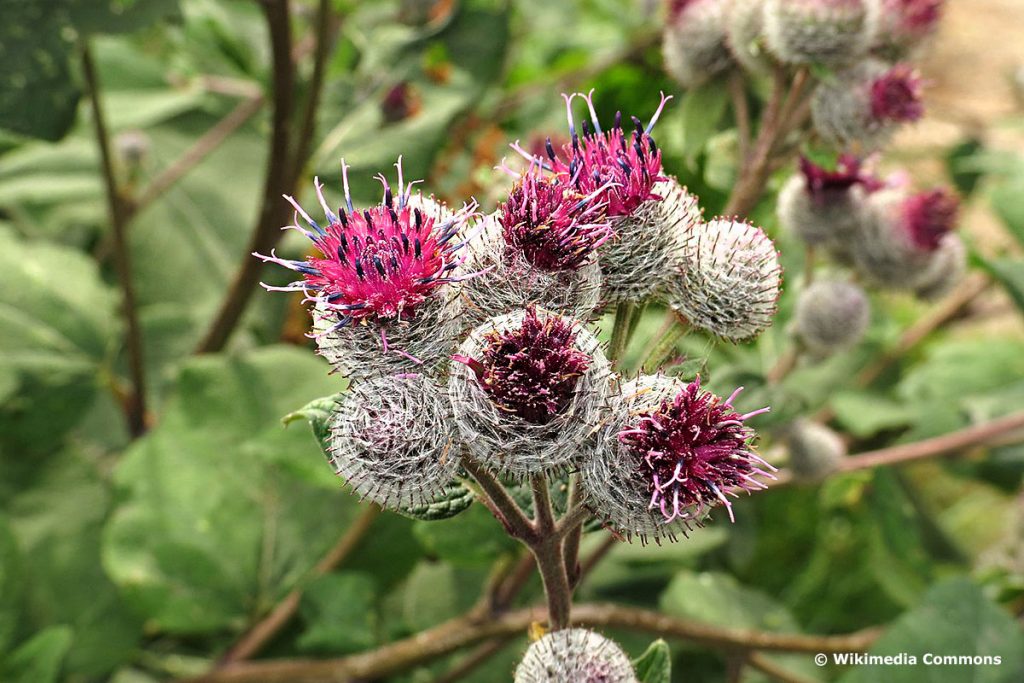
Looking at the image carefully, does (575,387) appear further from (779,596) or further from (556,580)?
(779,596)

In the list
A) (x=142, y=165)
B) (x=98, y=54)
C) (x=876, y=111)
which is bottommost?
(x=876, y=111)

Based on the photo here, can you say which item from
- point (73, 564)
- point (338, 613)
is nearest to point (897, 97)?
point (338, 613)

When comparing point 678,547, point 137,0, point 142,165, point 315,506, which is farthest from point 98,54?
point 678,547

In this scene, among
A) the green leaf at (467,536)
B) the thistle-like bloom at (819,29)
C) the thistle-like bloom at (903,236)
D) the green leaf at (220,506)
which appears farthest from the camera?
the green leaf at (220,506)

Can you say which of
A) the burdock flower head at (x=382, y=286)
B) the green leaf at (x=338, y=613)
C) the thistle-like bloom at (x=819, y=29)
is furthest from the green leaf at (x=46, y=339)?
the thistle-like bloom at (x=819, y=29)

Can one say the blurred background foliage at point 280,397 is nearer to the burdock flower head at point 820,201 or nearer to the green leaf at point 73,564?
the green leaf at point 73,564

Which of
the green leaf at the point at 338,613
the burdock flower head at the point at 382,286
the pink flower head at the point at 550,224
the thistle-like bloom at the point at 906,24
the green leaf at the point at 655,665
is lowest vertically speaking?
the green leaf at the point at 655,665

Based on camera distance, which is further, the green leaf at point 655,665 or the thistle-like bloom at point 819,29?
the thistle-like bloom at point 819,29
